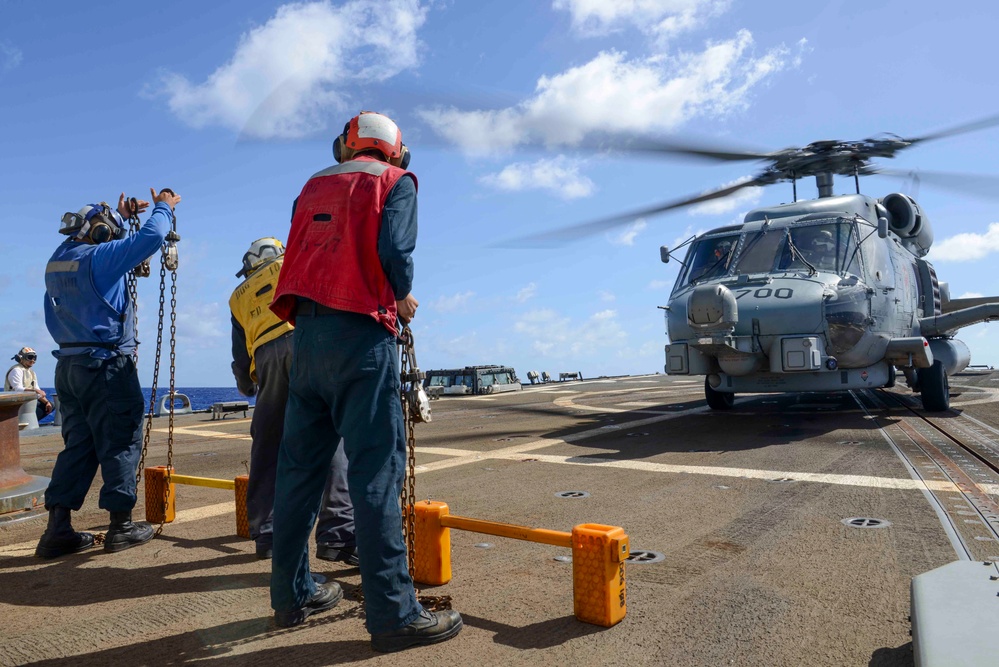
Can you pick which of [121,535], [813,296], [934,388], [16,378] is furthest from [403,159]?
[16,378]

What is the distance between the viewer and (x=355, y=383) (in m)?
2.36

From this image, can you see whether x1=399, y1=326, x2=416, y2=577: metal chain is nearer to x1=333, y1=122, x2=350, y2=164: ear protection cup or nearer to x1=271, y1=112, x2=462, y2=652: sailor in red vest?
x1=271, y1=112, x2=462, y2=652: sailor in red vest

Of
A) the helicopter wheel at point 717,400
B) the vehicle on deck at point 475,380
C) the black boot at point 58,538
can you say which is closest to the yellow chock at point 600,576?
the black boot at point 58,538

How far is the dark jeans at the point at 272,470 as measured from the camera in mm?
3393

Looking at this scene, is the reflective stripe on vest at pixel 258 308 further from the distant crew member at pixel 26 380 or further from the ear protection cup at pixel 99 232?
the distant crew member at pixel 26 380

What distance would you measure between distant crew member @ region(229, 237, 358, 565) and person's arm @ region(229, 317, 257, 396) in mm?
193

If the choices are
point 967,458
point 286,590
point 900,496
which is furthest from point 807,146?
point 286,590

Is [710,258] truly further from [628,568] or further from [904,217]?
[628,568]

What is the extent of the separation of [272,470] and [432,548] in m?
1.08

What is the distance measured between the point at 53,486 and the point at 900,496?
5.22m

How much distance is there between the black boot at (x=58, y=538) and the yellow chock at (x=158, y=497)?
1.83 feet

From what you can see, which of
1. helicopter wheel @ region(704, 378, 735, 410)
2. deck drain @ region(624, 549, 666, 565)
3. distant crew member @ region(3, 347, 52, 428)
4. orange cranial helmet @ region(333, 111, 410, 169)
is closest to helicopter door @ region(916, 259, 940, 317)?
helicopter wheel @ region(704, 378, 735, 410)

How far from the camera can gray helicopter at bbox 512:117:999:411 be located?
802cm

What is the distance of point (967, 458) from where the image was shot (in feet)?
19.1
